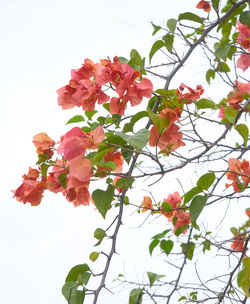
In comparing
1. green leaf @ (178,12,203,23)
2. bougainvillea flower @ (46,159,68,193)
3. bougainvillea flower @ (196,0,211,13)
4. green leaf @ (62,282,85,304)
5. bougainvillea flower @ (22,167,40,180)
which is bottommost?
green leaf @ (62,282,85,304)

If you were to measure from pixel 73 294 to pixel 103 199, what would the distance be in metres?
0.15

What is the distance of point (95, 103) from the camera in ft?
2.01

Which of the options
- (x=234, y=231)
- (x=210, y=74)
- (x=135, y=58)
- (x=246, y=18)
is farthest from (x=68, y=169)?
(x=234, y=231)

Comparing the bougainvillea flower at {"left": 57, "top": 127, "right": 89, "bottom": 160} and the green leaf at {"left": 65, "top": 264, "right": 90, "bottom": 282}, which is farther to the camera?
the green leaf at {"left": 65, "top": 264, "right": 90, "bottom": 282}

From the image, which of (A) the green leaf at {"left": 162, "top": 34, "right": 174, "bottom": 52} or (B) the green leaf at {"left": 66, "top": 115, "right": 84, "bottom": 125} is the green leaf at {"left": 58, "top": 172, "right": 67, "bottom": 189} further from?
(A) the green leaf at {"left": 162, "top": 34, "right": 174, "bottom": 52}

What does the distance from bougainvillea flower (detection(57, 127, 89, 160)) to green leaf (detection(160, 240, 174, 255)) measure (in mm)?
661

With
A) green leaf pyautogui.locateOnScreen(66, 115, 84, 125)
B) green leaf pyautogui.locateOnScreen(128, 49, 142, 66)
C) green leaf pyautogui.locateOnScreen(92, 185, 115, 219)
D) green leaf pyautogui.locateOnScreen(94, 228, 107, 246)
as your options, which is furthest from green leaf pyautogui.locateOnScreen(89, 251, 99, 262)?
green leaf pyautogui.locateOnScreen(128, 49, 142, 66)

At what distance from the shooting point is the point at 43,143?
64 centimetres

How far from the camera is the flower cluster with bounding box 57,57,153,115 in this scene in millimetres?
582

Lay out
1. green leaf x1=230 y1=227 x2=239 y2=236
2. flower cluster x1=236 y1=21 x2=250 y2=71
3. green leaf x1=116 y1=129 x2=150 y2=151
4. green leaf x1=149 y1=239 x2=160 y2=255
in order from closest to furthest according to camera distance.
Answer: green leaf x1=116 y1=129 x2=150 y2=151 → flower cluster x1=236 y1=21 x2=250 y2=71 → green leaf x1=149 y1=239 x2=160 y2=255 → green leaf x1=230 y1=227 x2=239 y2=236

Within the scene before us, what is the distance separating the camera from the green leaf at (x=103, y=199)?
0.58 metres

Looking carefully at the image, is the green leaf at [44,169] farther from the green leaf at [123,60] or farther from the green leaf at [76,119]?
the green leaf at [123,60]

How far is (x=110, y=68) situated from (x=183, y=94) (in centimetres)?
18

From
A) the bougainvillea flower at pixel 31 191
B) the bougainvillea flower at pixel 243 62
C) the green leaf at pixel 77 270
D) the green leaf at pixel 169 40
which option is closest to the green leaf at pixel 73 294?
the green leaf at pixel 77 270
